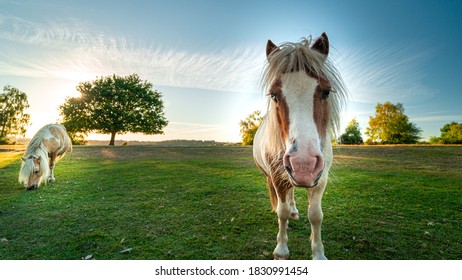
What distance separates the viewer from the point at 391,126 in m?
9.06

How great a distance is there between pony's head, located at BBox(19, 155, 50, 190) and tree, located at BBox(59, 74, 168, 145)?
19.5m

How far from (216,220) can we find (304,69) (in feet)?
10.2

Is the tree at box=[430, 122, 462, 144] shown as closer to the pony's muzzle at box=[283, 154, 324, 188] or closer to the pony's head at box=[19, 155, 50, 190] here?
the pony's muzzle at box=[283, 154, 324, 188]

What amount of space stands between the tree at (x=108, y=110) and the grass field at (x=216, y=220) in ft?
63.6

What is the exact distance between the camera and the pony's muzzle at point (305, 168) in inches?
66.1

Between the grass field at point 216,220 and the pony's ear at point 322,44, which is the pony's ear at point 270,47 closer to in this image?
the pony's ear at point 322,44

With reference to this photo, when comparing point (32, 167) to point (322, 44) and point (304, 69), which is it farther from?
point (322, 44)

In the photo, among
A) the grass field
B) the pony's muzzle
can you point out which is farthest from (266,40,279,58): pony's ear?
the grass field

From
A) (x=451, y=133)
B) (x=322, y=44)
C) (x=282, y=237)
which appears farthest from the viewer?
(x=451, y=133)

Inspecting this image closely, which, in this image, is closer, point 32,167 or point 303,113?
point 303,113

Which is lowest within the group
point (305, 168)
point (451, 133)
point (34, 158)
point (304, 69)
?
point (34, 158)

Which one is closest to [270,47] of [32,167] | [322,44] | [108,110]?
[322,44]
